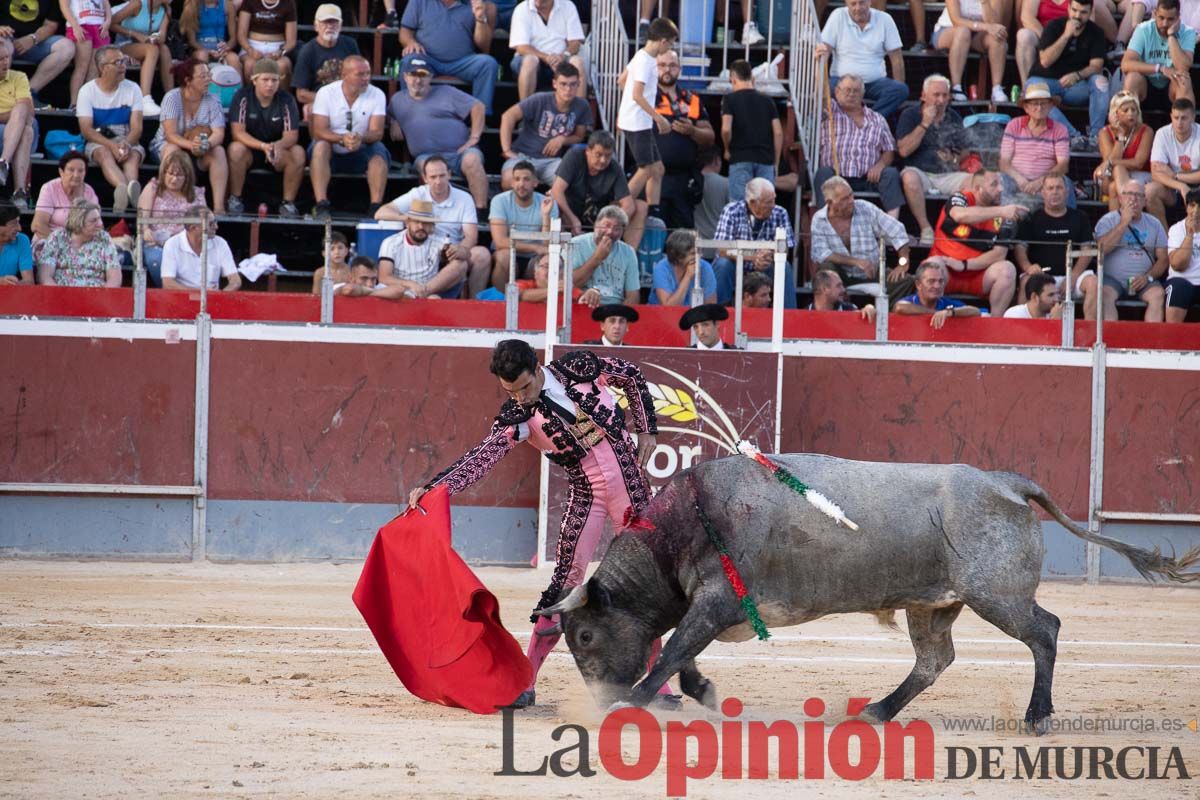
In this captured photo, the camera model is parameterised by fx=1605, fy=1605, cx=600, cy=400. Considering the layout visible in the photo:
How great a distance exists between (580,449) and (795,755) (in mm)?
1499

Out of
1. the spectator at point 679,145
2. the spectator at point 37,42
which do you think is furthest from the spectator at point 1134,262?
the spectator at point 37,42

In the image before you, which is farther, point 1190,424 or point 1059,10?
point 1059,10

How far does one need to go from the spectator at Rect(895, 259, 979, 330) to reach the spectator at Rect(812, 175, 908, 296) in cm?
14

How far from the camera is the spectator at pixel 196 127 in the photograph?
1164cm

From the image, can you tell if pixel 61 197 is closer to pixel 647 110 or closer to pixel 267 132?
pixel 267 132

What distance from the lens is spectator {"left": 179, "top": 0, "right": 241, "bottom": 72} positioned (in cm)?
1254

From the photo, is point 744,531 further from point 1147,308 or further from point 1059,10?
point 1059,10

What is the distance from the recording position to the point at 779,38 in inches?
544

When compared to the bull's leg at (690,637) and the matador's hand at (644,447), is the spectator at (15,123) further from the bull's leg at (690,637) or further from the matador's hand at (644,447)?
the bull's leg at (690,637)

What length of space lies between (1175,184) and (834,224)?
116 inches

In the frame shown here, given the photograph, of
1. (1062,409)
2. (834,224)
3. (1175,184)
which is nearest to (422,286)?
(834,224)

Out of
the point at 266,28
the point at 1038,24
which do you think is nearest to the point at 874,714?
the point at 266,28

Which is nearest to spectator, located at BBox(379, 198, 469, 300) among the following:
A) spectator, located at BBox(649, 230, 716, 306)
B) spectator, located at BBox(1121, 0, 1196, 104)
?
spectator, located at BBox(649, 230, 716, 306)

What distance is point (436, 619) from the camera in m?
6.23
